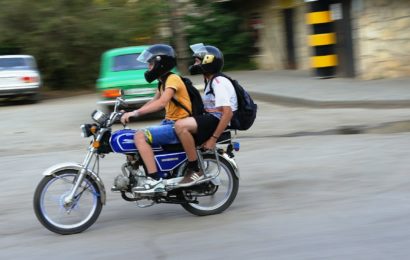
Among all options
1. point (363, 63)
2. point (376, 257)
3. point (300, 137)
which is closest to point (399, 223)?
point (376, 257)

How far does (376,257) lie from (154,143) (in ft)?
7.48

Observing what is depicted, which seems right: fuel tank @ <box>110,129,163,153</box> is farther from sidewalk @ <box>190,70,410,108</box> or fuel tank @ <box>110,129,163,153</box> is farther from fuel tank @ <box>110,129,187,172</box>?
sidewalk @ <box>190,70,410,108</box>

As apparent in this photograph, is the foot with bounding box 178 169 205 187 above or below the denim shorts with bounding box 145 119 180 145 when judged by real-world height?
below

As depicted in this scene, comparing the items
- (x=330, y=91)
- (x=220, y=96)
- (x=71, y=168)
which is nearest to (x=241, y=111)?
(x=220, y=96)

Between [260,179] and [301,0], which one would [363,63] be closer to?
[301,0]

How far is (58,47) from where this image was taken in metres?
23.1

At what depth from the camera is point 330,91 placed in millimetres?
15547

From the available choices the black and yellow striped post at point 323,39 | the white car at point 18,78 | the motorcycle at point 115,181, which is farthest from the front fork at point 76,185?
the white car at point 18,78

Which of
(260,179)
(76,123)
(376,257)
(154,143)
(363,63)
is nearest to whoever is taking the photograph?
(376,257)

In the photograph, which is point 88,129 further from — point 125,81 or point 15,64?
point 15,64

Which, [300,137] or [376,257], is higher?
[376,257]

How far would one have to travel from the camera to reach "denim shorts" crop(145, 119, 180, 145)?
226 inches

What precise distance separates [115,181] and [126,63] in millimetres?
9125

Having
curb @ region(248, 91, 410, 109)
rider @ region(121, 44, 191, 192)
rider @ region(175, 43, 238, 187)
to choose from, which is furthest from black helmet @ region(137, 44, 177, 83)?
curb @ region(248, 91, 410, 109)
